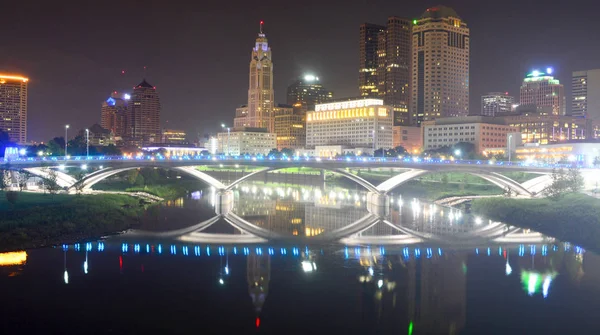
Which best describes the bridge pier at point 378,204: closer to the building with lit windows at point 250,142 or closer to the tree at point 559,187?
the tree at point 559,187

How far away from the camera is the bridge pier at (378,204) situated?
206 feet

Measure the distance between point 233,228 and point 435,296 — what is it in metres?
24.9

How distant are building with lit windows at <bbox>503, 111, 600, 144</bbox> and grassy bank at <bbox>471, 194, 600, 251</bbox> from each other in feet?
345

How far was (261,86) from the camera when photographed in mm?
193750

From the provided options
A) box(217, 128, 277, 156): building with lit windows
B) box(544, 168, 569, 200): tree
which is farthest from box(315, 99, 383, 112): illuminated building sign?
box(544, 168, 569, 200): tree

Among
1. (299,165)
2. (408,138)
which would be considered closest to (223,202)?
(299,165)

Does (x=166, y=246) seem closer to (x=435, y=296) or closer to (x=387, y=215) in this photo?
(x=435, y=296)

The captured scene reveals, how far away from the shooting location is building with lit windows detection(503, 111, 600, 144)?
15700cm

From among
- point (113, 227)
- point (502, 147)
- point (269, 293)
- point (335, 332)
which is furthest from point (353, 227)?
point (502, 147)

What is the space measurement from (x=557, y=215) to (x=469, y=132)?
317ft

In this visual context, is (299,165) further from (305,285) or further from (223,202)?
(305,285)

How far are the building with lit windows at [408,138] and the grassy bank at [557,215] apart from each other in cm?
11063

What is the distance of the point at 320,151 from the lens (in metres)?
170

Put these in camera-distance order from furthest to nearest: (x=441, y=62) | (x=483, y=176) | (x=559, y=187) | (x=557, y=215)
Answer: (x=441, y=62) < (x=483, y=176) < (x=559, y=187) < (x=557, y=215)
